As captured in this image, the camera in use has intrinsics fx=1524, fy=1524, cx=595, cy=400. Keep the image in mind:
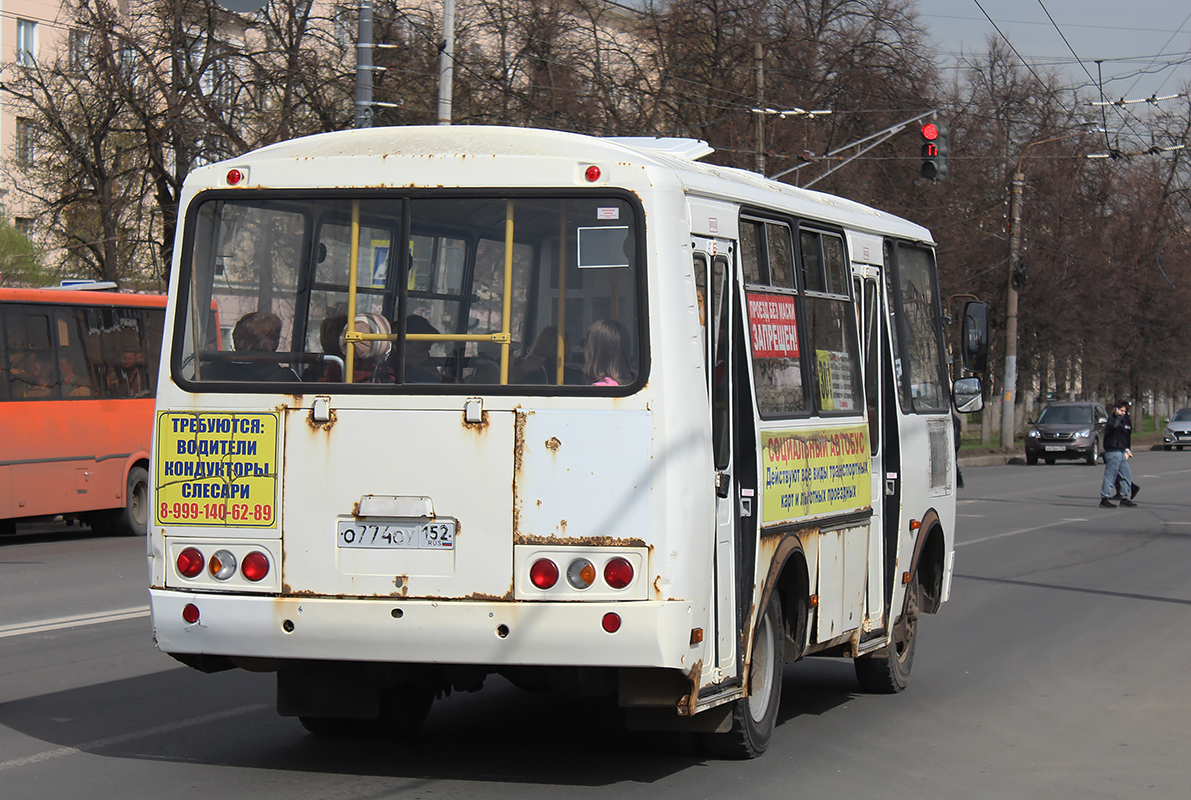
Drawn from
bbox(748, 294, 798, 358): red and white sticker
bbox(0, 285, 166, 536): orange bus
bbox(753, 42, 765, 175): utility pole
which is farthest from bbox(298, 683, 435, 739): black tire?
bbox(753, 42, 765, 175): utility pole

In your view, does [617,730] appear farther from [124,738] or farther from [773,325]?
[124,738]

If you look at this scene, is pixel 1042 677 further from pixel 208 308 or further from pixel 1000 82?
pixel 1000 82

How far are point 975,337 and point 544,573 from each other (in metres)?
4.85

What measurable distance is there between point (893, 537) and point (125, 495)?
1229cm

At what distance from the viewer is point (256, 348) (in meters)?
6.18

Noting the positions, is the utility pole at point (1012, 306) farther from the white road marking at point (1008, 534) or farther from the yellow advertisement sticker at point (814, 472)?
the yellow advertisement sticker at point (814, 472)

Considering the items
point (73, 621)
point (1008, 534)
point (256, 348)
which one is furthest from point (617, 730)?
point (1008, 534)

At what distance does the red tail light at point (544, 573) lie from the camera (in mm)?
5723

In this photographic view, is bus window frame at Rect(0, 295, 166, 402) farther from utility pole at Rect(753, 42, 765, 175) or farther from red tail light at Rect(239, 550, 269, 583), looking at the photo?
utility pole at Rect(753, 42, 765, 175)

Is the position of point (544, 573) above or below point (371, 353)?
below

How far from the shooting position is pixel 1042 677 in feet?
31.3

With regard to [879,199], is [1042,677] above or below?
below

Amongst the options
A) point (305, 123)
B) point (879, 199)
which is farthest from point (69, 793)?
point (879, 199)

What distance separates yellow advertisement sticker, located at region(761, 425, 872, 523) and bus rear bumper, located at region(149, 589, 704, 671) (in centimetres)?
113
